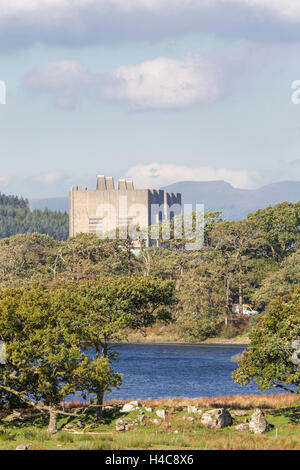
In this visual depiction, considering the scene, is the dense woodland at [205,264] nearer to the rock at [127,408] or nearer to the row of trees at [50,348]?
the rock at [127,408]

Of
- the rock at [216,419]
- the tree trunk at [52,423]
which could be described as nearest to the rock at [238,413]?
the rock at [216,419]

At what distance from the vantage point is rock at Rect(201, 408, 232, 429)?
123ft

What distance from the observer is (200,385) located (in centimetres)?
6719

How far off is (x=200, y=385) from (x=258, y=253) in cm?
5823

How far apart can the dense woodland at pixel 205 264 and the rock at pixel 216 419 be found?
60866 millimetres

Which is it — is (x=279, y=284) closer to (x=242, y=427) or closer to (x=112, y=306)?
(x=112, y=306)

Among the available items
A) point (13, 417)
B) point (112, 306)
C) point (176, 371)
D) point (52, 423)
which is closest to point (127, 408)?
point (52, 423)

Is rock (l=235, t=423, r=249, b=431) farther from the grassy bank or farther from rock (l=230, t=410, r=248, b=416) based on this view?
the grassy bank

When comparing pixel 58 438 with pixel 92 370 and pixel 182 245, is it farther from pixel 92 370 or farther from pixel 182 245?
pixel 182 245

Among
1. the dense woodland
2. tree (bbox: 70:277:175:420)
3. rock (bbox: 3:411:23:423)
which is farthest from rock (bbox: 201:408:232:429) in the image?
the dense woodland

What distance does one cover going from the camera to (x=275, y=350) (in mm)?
38031

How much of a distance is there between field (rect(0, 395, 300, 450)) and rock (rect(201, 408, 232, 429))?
44 cm

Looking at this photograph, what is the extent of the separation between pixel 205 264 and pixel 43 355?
75687 millimetres
